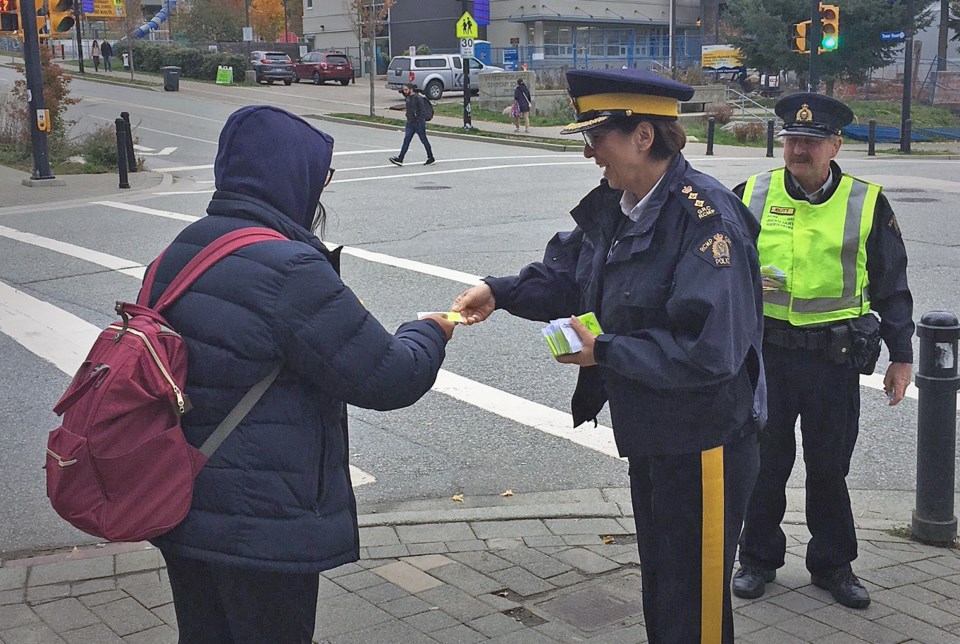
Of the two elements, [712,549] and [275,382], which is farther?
[712,549]

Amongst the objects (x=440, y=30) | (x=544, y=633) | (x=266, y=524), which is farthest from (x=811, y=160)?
(x=440, y=30)

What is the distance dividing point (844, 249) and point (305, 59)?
50358mm

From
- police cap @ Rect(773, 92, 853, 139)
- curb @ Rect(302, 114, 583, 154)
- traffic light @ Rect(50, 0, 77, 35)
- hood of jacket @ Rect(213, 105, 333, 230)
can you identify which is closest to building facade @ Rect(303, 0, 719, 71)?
curb @ Rect(302, 114, 583, 154)

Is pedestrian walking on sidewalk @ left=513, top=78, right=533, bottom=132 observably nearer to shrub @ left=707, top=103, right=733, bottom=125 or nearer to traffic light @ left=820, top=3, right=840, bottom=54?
shrub @ left=707, top=103, right=733, bottom=125

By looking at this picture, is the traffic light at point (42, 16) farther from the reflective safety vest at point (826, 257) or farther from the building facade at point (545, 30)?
the building facade at point (545, 30)

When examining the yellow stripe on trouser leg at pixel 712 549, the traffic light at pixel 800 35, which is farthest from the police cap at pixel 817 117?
the traffic light at pixel 800 35

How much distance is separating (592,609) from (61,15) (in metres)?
18.4

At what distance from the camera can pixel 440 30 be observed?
61.3 metres

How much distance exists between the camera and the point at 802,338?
4.42 meters

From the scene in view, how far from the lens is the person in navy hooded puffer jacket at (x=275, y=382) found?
2.70m

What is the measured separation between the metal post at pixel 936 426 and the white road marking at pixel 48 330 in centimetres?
581

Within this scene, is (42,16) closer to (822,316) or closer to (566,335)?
(822,316)

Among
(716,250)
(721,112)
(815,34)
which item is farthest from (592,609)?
(721,112)

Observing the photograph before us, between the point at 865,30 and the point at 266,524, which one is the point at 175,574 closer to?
the point at 266,524
